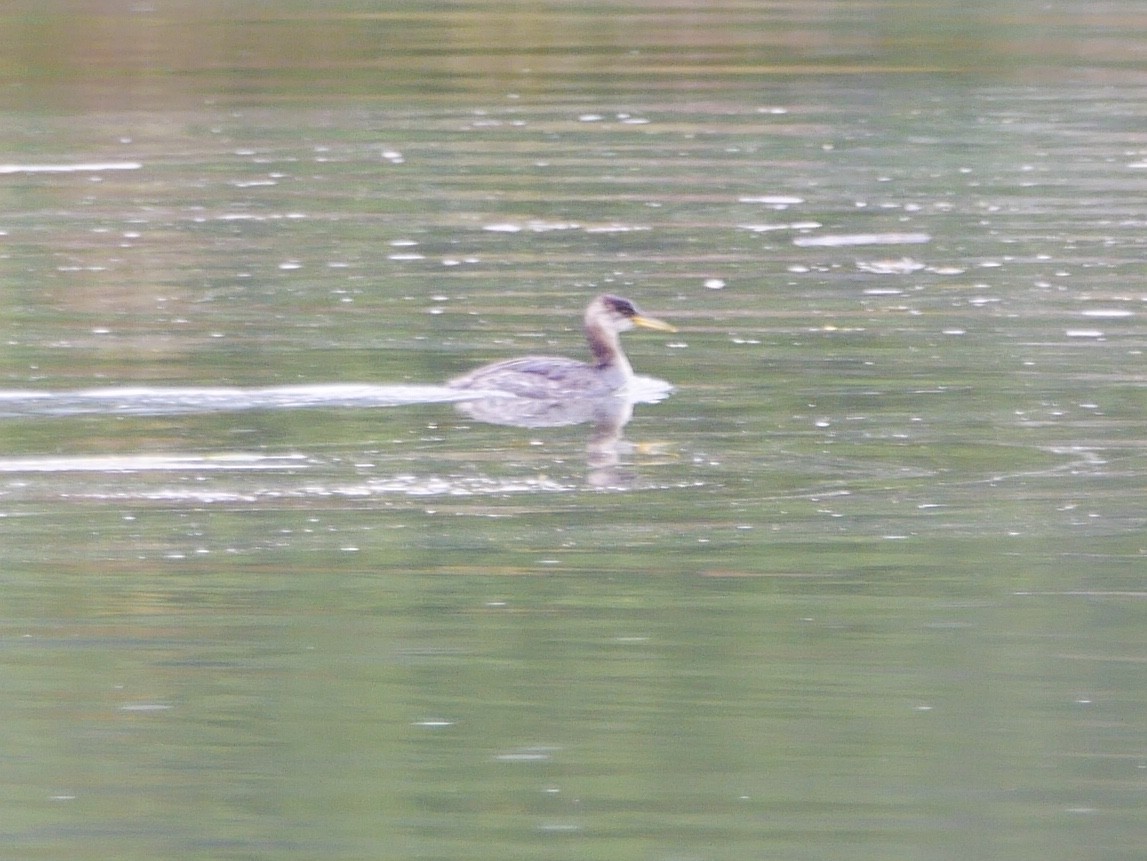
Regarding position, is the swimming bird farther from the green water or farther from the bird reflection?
the green water

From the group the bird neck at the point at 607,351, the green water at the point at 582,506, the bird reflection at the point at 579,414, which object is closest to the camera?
the green water at the point at 582,506

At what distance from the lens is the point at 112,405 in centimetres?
1125

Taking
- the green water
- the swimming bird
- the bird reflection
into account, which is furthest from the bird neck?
the green water

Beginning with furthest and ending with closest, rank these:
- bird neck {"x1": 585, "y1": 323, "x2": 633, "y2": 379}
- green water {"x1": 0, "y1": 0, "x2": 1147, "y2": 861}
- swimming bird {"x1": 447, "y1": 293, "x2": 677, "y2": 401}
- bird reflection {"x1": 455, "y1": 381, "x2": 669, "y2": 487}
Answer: bird neck {"x1": 585, "y1": 323, "x2": 633, "y2": 379} → swimming bird {"x1": 447, "y1": 293, "x2": 677, "y2": 401} → bird reflection {"x1": 455, "y1": 381, "x2": 669, "y2": 487} → green water {"x1": 0, "y1": 0, "x2": 1147, "y2": 861}

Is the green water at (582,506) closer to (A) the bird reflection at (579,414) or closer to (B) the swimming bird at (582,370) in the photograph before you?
(A) the bird reflection at (579,414)

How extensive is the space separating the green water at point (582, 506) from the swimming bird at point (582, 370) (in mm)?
375

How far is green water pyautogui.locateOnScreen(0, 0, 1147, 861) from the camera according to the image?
6.39 m

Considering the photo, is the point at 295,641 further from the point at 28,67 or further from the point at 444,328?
the point at 28,67

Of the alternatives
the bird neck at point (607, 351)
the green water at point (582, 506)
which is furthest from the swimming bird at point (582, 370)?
the green water at point (582, 506)

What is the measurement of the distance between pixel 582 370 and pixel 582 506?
2509mm

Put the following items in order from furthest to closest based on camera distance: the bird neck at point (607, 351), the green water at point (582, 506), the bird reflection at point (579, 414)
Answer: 1. the bird neck at point (607, 351)
2. the bird reflection at point (579, 414)
3. the green water at point (582, 506)

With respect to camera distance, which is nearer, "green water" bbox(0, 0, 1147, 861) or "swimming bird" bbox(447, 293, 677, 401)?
"green water" bbox(0, 0, 1147, 861)

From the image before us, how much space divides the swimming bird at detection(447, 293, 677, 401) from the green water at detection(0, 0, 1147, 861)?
375 mm

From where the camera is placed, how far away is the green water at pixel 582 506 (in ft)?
21.0
